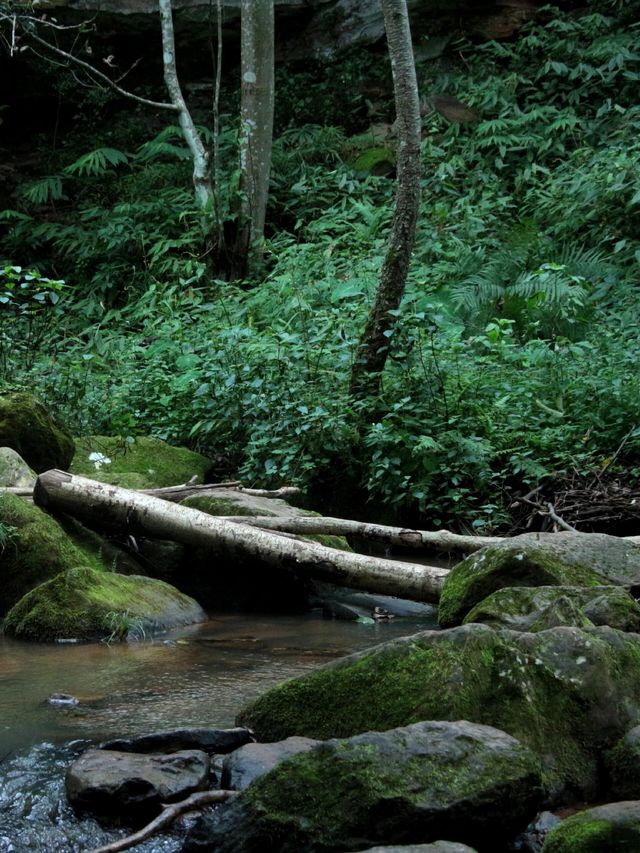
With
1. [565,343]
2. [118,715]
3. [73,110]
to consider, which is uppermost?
[73,110]

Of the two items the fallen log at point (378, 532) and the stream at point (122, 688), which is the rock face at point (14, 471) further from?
the stream at point (122, 688)

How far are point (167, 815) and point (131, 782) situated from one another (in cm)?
16

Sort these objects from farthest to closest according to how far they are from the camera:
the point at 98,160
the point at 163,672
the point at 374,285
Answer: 1. the point at 98,160
2. the point at 374,285
3. the point at 163,672

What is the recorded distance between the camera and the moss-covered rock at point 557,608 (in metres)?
3.62

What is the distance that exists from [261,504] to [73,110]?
1240 centimetres

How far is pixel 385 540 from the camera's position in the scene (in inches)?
211

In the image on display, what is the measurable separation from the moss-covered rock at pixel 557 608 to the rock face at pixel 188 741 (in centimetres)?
111

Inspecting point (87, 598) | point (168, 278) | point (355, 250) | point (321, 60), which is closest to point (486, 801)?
point (87, 598)

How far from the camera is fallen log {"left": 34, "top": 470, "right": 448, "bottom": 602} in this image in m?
4.99

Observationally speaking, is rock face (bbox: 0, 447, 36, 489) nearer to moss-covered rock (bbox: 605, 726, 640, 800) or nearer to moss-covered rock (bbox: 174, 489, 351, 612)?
moss-covered rock (bbox: 174, 489, 351, 612)

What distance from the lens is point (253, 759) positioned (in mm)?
2873

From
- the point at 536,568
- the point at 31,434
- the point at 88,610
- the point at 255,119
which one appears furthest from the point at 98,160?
the point at 536,568

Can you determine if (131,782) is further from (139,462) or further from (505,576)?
(139,462)

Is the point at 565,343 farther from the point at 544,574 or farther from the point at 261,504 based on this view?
the point at 544,574
